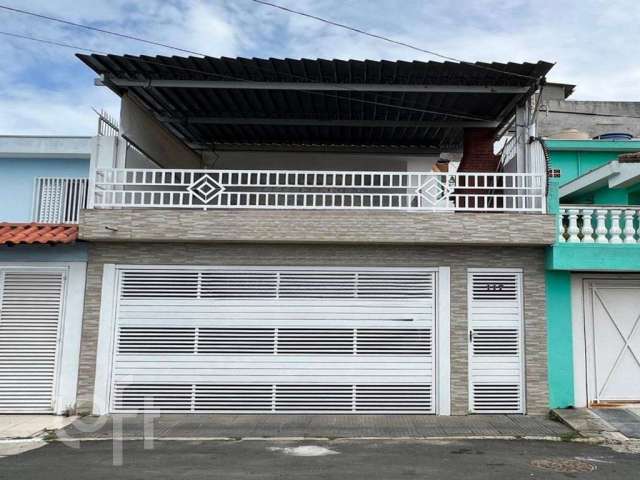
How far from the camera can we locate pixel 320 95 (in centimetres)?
955

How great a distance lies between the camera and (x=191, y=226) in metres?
8.13

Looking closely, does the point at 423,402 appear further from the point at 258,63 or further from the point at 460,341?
the point at 258,63

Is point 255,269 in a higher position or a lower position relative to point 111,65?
lower

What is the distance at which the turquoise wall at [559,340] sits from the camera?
320 inches

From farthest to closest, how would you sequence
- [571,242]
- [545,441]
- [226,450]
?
[571,242], [545,441], [226,450]

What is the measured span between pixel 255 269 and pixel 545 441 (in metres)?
4.70

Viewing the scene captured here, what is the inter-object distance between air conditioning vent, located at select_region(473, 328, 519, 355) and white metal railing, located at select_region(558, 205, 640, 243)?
64.2 inches

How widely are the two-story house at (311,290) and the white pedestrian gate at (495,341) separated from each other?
0.07ft

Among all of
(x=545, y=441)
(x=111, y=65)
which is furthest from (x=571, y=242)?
(x=111, y=65)

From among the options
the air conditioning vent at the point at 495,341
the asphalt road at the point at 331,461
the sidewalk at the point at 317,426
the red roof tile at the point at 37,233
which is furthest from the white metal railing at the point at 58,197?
the air conditioning vent at the point at 495,341

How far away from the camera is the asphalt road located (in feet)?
18.0

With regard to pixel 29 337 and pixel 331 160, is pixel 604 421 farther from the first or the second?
pixel 29 337

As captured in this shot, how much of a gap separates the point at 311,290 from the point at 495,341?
2945 mm

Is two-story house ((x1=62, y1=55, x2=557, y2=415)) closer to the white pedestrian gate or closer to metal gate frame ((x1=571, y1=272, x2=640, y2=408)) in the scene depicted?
the white pedestrian gate
